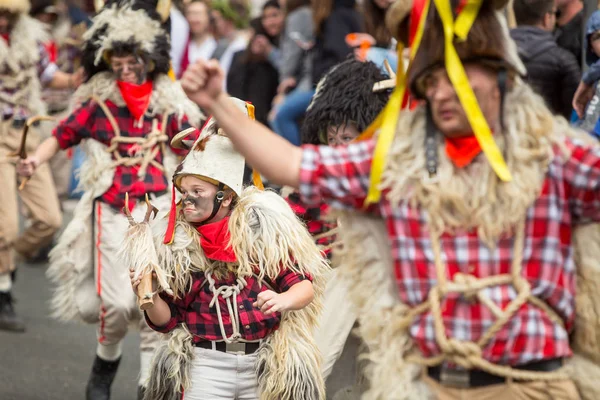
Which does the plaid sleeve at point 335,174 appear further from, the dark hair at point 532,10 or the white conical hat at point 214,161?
the dark hair at point 532,10

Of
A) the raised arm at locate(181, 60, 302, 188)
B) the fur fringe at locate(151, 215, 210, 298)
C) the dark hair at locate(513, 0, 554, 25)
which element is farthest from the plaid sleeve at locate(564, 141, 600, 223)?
the dark hair at locate(513, 0, 554, 25)

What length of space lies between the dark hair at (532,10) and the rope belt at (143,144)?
6.87ft

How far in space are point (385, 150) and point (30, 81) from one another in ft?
17.8

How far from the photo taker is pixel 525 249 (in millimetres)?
2988

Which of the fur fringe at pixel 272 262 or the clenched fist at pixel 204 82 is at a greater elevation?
the clenched fist at pixel 204 82

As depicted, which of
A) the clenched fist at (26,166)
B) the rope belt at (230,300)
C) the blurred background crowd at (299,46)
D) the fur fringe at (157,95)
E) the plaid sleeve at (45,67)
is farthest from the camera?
the plaid sleeve at (45,67)

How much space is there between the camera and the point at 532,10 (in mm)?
6000

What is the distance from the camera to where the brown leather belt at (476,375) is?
10.0ft

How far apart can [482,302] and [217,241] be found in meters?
1.65

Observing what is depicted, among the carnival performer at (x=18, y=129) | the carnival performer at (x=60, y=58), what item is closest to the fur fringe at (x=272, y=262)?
the carnival performer at (x=18, y=129)

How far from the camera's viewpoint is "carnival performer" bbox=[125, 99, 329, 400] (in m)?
4.37

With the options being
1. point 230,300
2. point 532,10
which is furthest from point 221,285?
point 532,10

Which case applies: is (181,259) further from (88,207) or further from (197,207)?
(88,207)

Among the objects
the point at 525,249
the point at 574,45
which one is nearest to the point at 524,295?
the point at 525,249
